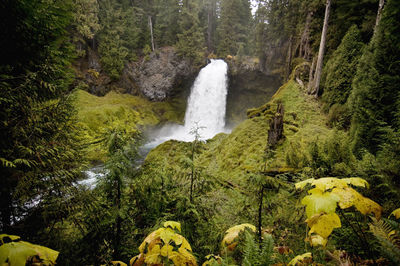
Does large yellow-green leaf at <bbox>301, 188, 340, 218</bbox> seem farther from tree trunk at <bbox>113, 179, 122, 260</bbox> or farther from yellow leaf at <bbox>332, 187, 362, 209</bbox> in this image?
tree trunk at <bbox>113, 179, 122, 260</bbox>

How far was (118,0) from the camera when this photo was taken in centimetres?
2673

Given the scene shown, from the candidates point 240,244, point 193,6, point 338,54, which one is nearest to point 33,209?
point 240,244

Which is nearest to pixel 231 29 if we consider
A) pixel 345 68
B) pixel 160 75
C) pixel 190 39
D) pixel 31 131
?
pixel 190 39

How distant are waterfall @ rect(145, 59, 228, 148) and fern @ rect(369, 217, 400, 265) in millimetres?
21535

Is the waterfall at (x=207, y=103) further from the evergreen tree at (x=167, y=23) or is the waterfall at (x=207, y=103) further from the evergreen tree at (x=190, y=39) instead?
the evergreen tree at (x=167, y=23)

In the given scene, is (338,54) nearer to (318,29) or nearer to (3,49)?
(318,29)

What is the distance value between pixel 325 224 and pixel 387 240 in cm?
29

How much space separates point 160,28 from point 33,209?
32705mm

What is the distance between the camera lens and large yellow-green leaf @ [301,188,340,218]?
1.05m

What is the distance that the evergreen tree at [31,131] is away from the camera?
6.85 ft

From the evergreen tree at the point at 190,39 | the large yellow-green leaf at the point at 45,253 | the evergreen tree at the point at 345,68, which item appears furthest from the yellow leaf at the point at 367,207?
the evergreen tree at the point at 190,39

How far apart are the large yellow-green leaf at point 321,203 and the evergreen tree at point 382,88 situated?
11.7 feet

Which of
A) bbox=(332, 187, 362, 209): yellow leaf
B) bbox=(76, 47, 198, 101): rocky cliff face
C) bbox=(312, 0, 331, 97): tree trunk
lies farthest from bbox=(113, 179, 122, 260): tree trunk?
bbox=(76, 47, 198, 101): rocky cliff face

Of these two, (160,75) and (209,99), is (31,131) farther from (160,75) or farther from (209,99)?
(160,75)
